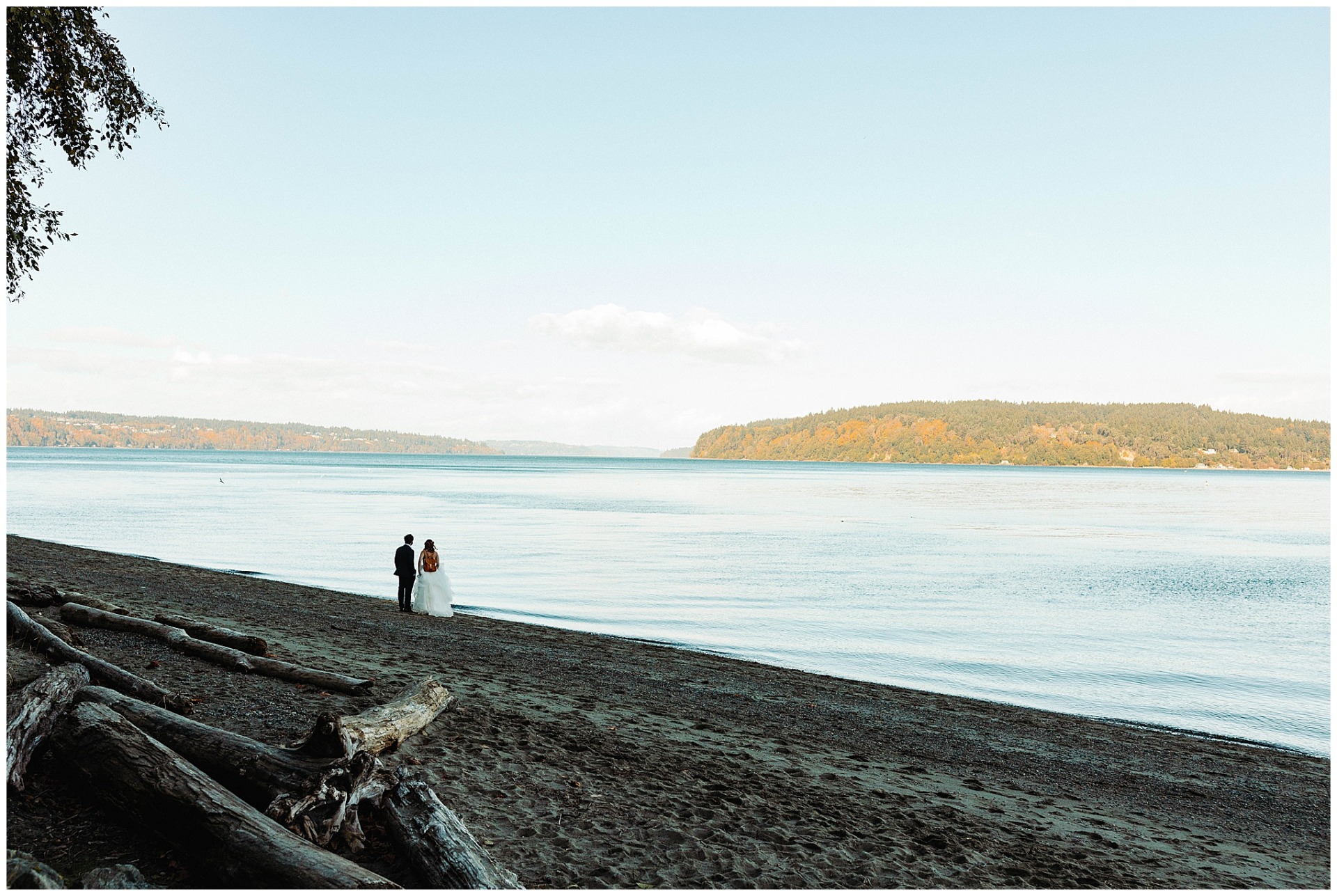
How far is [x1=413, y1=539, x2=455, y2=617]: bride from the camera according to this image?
687 inches

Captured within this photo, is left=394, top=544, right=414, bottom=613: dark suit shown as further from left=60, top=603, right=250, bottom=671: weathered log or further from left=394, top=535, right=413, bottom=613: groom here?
left=60, top=603, right=250, bottom=671: weathered log

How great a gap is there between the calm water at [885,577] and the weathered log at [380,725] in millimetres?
9137

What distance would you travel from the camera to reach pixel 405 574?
1750 cm

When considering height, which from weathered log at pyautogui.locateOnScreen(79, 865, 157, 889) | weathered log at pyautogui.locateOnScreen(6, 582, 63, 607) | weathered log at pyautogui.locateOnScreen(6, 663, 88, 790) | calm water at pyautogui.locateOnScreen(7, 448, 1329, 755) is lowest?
calm water at pyautogui.locateOnScreen(7, 448, 1329, 755)

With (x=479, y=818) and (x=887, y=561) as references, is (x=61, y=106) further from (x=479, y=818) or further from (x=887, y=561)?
(x=887, y=561)

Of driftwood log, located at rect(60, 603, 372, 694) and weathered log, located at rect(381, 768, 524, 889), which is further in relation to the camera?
driftwood log, located at rect(60, 603, 372, 694)

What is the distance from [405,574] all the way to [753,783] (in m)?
11.7

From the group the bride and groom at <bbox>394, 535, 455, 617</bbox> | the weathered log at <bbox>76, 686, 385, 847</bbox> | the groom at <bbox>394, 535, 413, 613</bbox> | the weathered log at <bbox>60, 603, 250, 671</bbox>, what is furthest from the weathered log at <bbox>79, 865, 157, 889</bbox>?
the bride and groom at <bbox>394, 535, 455, 617</bbox>

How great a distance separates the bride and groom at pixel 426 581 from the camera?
17406 millimetres

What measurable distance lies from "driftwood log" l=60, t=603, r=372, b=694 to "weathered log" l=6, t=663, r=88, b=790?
3.22 m

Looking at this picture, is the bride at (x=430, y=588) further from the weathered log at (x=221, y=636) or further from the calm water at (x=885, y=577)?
the weathered log at (x=221, y=636)

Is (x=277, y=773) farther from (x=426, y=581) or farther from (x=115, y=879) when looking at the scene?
(x=426, y=581)

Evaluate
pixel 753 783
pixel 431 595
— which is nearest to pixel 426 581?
pixel 431 595

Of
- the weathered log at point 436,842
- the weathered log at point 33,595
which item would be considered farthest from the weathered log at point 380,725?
the weathered log at point 33,595
